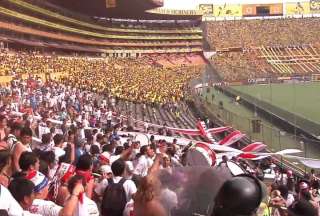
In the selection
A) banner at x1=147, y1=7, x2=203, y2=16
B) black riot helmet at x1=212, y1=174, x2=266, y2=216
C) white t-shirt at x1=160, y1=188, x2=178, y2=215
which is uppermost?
banner at x1=147, y1=7, x2=203, y2=16

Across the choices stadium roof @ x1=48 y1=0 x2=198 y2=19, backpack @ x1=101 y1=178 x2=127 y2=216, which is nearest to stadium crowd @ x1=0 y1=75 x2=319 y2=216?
backpack @ x1=101 y1=178 x2=127 y2=216

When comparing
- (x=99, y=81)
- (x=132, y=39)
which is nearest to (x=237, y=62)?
(x=132, y=39)

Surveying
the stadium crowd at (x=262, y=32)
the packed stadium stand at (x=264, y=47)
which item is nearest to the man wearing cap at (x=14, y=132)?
the packed stadium stand at (x=264, y=47)

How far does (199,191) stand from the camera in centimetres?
230

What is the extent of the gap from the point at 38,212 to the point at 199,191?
6.79 feet

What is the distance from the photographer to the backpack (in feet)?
13.8

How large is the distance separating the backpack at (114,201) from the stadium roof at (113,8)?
56609 mm

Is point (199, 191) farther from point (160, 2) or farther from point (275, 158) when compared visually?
point (160, 2)

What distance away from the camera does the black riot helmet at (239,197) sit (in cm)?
208

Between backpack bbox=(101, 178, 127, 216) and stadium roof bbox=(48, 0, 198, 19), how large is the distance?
5661cm

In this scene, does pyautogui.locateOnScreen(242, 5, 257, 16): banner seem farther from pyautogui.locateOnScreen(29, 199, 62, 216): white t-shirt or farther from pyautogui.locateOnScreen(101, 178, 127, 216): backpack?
pyautogui.locateOnScreen(29, 199, 62, 216): white t-shirt

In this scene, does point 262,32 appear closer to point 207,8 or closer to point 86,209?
point 207,8

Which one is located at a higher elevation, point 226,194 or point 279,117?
point 226,194

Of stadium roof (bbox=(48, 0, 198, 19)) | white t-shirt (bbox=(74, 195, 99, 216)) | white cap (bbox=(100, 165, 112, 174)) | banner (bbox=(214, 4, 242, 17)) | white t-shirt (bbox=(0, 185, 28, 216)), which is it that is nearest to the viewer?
white t-shirt (bbox=(0, 185, 28, 216))
